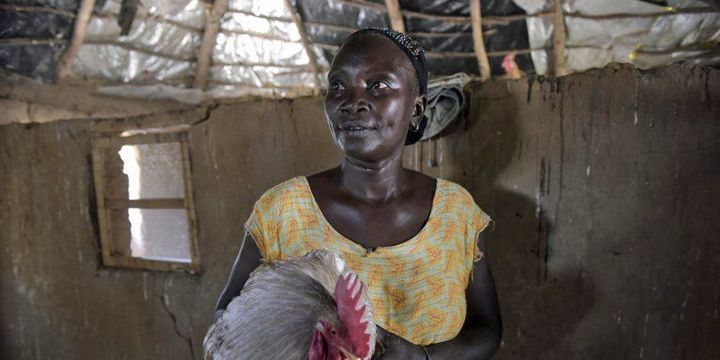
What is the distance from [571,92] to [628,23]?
1.03 meters

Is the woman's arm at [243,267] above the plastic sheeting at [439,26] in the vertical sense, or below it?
below

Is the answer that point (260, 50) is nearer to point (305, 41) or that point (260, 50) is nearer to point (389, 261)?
point (305, 41)

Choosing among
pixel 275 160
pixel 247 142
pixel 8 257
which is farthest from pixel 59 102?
pixel 275 160

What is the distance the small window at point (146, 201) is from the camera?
273 centimetres

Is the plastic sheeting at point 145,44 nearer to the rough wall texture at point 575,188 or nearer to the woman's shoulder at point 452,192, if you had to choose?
the rough wall texture at point 575,188

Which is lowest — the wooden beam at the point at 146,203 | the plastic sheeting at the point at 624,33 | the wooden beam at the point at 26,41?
the wooden beam at the point at 146,203

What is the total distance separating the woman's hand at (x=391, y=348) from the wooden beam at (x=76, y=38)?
2.92 m

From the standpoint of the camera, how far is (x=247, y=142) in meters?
2.45

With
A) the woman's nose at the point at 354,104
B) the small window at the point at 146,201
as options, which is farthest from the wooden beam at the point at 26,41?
the woman's nose at the point at 354,104

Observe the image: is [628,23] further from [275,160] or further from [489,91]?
[275,160]

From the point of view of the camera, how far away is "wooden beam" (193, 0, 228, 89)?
9.89 feet

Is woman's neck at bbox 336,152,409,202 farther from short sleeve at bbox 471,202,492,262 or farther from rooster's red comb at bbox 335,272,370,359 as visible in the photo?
rooster's red comb at bbox 335,272,370,359

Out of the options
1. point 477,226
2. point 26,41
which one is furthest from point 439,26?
point 26,41

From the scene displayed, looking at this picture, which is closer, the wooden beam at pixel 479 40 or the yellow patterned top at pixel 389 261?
the yellow patterned top at pixel 389 261
